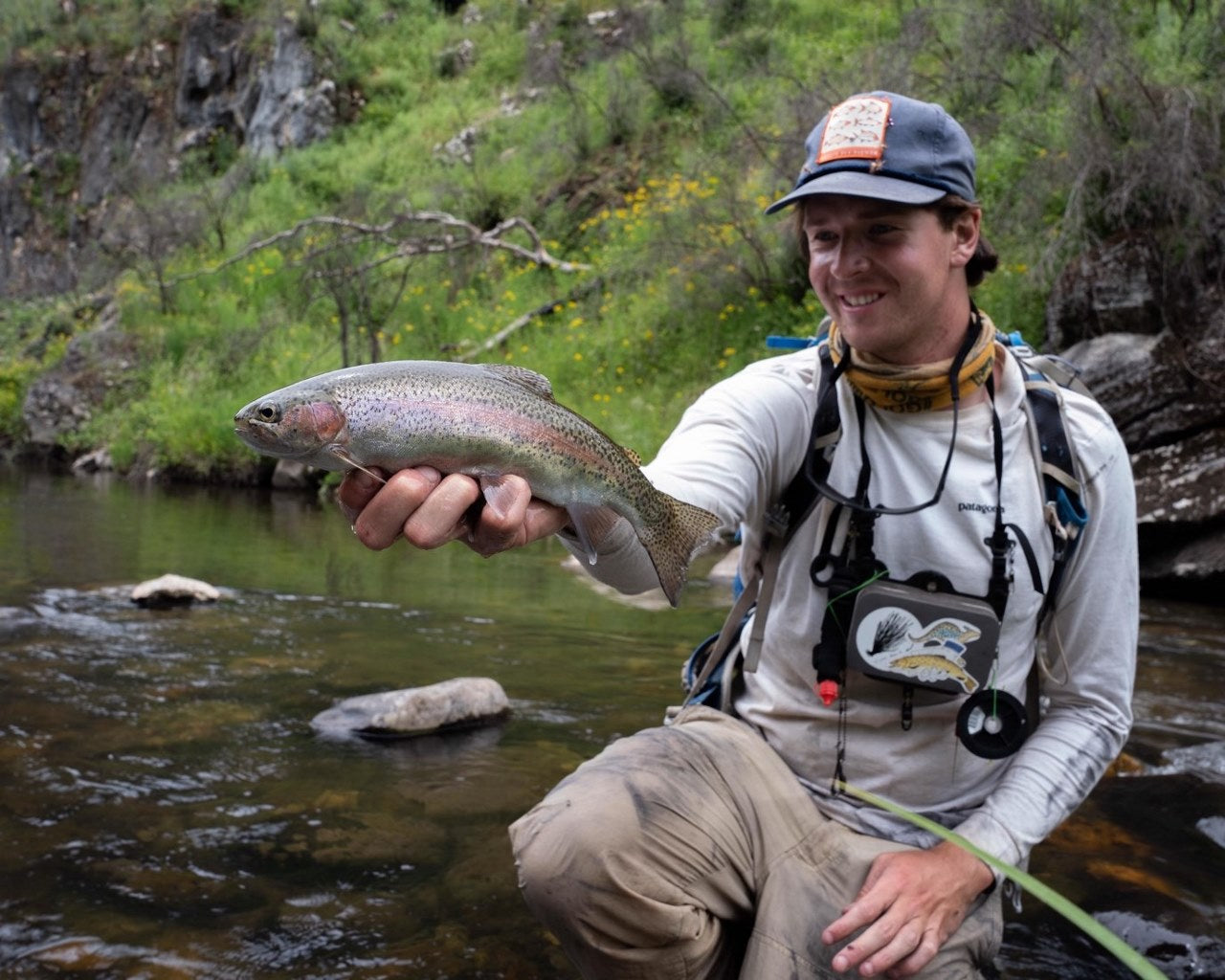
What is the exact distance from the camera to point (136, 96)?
3200cm

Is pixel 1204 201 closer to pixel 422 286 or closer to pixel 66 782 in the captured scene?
pixel 66 782

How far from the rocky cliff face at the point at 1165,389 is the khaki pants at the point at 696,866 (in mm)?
5760

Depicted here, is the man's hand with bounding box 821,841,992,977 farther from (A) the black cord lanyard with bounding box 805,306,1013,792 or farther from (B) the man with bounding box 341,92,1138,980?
(A) the black cord lanyard with bounding box 805,306,1013,792

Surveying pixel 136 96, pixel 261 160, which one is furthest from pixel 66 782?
pixel 136 96

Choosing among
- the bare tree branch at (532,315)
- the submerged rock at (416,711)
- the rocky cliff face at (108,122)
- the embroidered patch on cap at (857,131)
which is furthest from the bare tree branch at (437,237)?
the embroidered patch on cap at (857,131)

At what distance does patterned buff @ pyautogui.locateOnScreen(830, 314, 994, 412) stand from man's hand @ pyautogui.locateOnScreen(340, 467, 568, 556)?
3.07 ft

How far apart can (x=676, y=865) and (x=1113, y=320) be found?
275 inches

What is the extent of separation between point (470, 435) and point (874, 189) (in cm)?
107

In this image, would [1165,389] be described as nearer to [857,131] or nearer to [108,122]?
[857,131]

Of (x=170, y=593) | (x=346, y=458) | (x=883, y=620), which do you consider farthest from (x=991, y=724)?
(x=170, y=593)

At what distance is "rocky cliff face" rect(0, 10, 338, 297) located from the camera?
1057 inches

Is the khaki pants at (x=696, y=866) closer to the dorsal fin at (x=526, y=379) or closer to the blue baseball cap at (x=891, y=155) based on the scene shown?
the dorsal fin at (x=526, y=379)

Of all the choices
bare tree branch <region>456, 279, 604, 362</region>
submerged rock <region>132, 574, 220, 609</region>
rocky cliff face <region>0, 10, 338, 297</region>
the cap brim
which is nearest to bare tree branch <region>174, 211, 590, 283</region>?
bare tree branch <region>456, 279, 604, 362</region>

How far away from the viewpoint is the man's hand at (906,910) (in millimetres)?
2053
